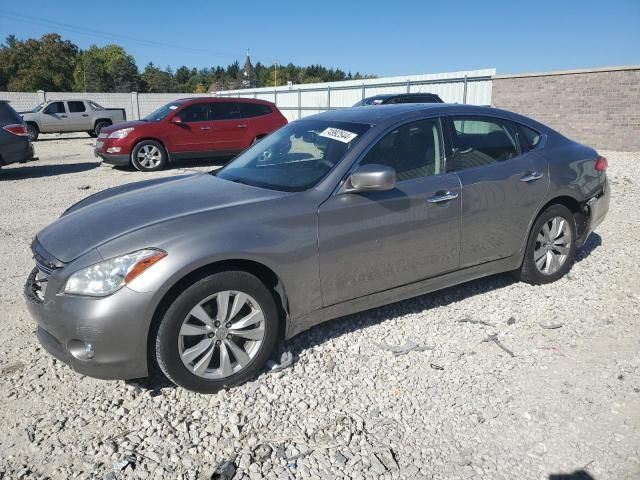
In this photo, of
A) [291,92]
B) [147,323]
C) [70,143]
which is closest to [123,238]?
[147,323]

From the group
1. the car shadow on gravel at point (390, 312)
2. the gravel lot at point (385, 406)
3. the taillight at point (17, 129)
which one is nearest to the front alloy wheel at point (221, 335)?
the gravel lot at point (385, 406)

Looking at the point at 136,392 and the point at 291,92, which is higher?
the point at 291,92

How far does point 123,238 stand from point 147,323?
518 mm

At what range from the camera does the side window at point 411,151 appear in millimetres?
3764

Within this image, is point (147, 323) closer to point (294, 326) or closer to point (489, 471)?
point (294, 326)

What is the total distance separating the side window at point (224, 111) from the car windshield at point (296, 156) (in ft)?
30.0

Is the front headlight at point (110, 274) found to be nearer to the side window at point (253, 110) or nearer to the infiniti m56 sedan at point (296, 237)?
the infiniti m56 sedan at point (296, 237)

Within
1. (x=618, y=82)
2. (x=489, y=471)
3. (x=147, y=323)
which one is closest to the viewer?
(x=489, y=471)

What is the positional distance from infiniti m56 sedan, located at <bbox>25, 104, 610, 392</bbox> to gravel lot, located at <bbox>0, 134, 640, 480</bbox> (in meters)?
0.30

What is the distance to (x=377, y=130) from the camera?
3795 mm

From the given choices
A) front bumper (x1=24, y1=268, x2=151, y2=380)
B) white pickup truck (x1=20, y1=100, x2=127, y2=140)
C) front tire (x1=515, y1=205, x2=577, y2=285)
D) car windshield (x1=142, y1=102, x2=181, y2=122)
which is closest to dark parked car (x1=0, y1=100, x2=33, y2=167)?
car windshield (x1=142, y1=102, x2=181, y2=122)

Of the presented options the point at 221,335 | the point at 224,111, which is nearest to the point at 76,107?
the point at 224,111

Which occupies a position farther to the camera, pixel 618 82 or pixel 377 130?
pixel 618 82

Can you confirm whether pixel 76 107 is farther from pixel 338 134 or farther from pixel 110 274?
pixel 110 274
